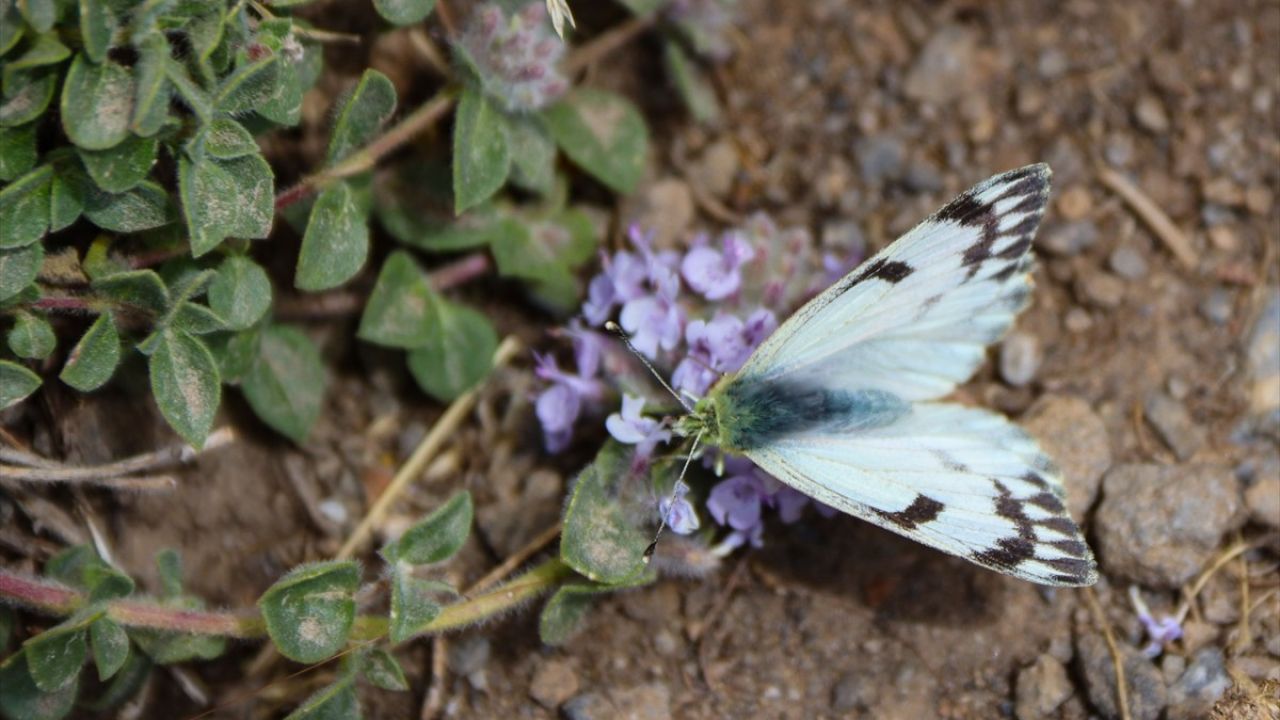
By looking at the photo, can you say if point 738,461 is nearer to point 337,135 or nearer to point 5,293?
point 337,135

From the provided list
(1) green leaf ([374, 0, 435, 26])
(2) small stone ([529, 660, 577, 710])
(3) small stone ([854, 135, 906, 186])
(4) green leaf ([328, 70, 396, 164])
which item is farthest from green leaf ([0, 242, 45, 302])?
(3) small stone ([854, 135, 906, 186])

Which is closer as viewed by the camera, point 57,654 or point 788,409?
point 57,654

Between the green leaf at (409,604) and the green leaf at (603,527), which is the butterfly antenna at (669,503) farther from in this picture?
the green leaf at (409,604)

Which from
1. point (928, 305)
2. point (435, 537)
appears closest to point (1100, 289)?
point (928, 305)

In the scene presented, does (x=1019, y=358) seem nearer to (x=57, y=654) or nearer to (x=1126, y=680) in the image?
(x=1126, y=680)

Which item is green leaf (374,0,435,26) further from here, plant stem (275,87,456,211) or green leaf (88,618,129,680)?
green leaf (88,618,129,680)

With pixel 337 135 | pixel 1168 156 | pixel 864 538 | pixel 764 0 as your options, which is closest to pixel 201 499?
pixel 337 135
